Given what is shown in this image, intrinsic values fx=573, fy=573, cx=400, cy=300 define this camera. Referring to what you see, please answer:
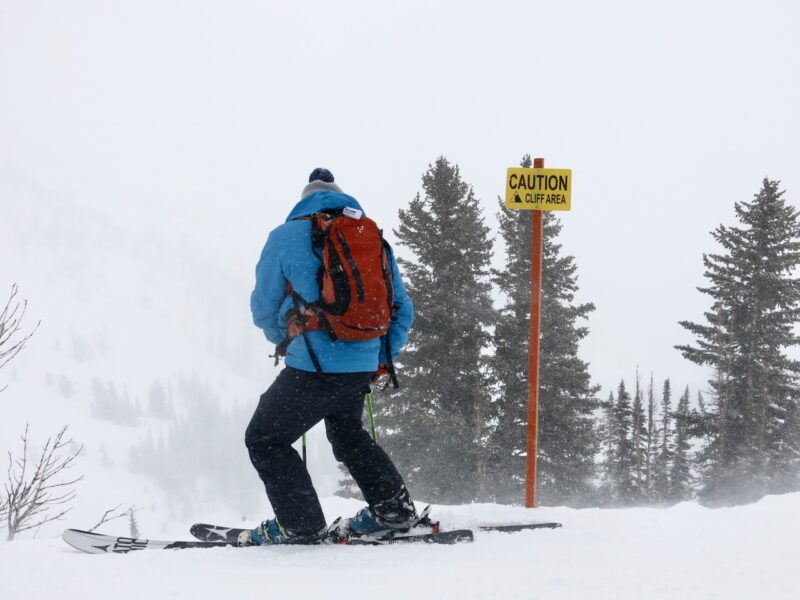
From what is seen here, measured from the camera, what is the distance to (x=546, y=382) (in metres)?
19.4

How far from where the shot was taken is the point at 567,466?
19.6 m

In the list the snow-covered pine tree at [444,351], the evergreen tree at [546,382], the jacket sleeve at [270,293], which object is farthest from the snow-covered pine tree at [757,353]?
the jacket sleeve at [270,293]

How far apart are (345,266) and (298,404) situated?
917 mm

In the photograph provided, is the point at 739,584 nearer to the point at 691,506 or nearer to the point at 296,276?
the point at 691,506

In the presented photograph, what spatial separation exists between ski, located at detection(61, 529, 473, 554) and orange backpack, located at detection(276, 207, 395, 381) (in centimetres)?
129

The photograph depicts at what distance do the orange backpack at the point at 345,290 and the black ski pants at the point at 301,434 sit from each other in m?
0.22

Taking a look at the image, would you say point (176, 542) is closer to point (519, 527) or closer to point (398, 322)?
point (398, 322)

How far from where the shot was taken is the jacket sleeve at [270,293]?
3604 millimetres

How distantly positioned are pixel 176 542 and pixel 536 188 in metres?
4.10

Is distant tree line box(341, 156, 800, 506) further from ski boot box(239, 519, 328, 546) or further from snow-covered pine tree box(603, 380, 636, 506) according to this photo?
ski boot box(239, 519, 328, 546)

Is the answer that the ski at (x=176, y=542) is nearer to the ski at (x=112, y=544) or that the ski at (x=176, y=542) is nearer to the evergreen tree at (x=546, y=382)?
the ski at (x=112, y=544)

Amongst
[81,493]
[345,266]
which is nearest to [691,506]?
[345,266]

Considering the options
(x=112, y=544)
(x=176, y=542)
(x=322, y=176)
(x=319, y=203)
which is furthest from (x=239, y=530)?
(x=322, y=176)

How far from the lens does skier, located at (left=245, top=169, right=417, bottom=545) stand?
11.6ft
